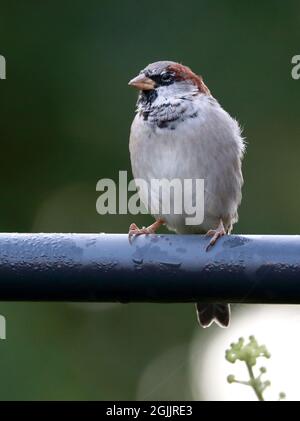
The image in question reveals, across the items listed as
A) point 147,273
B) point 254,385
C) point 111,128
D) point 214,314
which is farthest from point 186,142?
point 111,128

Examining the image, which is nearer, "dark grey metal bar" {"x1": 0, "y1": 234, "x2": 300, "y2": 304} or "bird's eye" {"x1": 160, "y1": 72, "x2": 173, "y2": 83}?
"dark grey metal bar" {"x1": 0, "y1": 234, "x2": 300, "y2": 304}

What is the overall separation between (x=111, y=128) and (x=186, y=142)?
1.97 meters

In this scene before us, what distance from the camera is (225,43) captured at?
4.95 metres

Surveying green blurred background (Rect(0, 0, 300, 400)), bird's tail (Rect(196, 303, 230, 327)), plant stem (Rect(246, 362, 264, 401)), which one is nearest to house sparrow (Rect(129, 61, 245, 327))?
bird's tail (Rect(196, 303, 230, 327))

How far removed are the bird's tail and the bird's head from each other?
0.63 m

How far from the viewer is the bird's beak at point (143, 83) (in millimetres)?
3348

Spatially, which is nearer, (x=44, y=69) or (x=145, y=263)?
(x=145, y=263)

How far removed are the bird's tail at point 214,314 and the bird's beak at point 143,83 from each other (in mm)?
661

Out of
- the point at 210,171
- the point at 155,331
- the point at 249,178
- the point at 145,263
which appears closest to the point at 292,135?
the point at 249,178

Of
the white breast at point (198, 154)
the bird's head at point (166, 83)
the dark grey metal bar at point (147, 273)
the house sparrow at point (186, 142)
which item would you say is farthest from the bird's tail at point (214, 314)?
the dark grey metal bar at point (147, 273)

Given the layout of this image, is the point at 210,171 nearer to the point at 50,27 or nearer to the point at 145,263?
the point at 145,263

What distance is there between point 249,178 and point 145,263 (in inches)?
134

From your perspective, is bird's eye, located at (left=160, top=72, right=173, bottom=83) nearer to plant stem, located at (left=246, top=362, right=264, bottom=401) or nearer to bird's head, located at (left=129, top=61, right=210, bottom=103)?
bird's head, located at (left=129, top=61, right=210, bottom=103)

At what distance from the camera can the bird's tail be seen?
10.7ft
